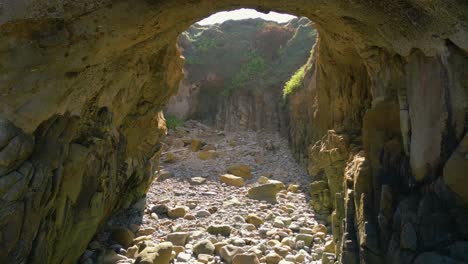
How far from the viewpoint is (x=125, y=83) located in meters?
6.19

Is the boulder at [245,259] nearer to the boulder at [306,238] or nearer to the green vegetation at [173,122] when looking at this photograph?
the boulder at [306,238]

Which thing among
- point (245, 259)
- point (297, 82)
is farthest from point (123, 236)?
point (297, 82)

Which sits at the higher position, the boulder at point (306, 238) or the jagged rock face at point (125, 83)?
the jagged rock face at point (125, 83)

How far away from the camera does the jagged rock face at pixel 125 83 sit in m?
3.83

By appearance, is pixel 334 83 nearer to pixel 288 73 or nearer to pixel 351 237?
pixel 351 237

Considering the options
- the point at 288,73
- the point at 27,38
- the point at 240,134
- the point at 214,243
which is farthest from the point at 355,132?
the point at 288,73

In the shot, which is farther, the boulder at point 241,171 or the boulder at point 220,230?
the boulder at point 241,171

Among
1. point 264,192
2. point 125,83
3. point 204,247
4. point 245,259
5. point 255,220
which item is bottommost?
point 264,192

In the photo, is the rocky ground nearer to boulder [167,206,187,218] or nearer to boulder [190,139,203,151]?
boulder [167,206,187,218]

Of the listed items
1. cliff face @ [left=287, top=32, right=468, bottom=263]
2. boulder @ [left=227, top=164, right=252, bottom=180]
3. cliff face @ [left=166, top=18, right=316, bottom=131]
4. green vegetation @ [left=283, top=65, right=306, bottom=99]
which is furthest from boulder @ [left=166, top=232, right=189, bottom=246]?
cliff face @ [left=166, top=18, right=316, bottom=131]

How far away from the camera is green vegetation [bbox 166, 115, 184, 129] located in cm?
1881

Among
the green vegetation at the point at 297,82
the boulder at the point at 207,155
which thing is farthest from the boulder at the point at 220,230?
the boulder at the point at 207,155

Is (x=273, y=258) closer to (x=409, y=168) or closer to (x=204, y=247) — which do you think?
(x=204, y=247)

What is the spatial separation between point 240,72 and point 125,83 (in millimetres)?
15425
